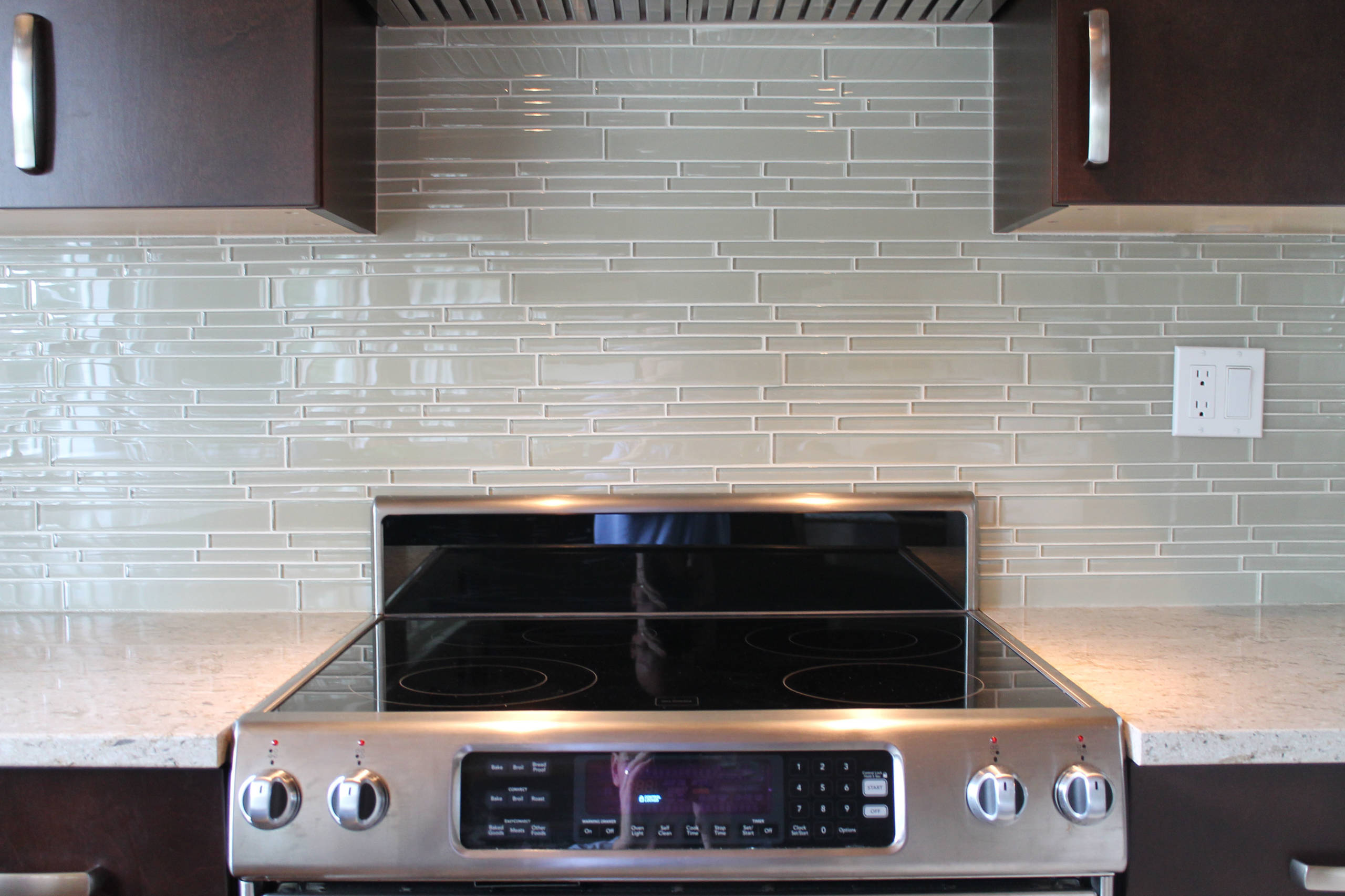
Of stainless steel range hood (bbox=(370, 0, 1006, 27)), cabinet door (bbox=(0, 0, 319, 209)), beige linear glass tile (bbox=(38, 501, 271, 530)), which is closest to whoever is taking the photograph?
cabinet door (bbox=(0, 0, 319, 209))

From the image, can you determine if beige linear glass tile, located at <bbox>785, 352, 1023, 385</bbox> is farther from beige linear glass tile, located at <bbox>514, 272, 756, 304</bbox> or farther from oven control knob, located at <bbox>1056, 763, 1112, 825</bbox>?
oven control knob, located at <bbox>1056, 763, 1112, 825</bbox>

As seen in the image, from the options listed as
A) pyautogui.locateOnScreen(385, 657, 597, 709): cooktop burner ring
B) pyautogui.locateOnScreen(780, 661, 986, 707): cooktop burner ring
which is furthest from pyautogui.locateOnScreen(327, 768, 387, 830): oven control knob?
pyautogui.locateOnScreen(780, 661, 986, 707): cooktop burner ring

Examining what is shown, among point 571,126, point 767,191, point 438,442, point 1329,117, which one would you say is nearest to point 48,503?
point 438,442

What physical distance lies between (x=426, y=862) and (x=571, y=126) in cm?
111

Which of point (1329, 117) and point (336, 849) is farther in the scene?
point (1329, 117)

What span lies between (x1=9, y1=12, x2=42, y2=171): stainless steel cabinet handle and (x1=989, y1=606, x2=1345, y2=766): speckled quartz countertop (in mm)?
1483

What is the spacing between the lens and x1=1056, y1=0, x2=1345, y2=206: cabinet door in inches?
48.5

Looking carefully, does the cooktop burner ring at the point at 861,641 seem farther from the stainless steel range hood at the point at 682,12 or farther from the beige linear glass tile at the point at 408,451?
the stainless steel range hood at the point at 682,12

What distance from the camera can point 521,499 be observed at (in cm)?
151

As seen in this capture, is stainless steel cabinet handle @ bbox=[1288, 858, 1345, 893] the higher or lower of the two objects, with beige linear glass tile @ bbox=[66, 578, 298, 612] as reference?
lower

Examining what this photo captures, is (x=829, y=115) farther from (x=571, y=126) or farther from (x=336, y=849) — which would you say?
(x=336, y=849)

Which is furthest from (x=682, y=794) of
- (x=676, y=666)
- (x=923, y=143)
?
(x=923, y=143)

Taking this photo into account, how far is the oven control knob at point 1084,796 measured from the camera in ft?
3.23

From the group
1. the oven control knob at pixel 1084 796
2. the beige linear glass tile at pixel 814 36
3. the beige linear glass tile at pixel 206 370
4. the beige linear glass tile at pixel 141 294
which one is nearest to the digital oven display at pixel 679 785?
the oven control knob at pixel 1084 796
